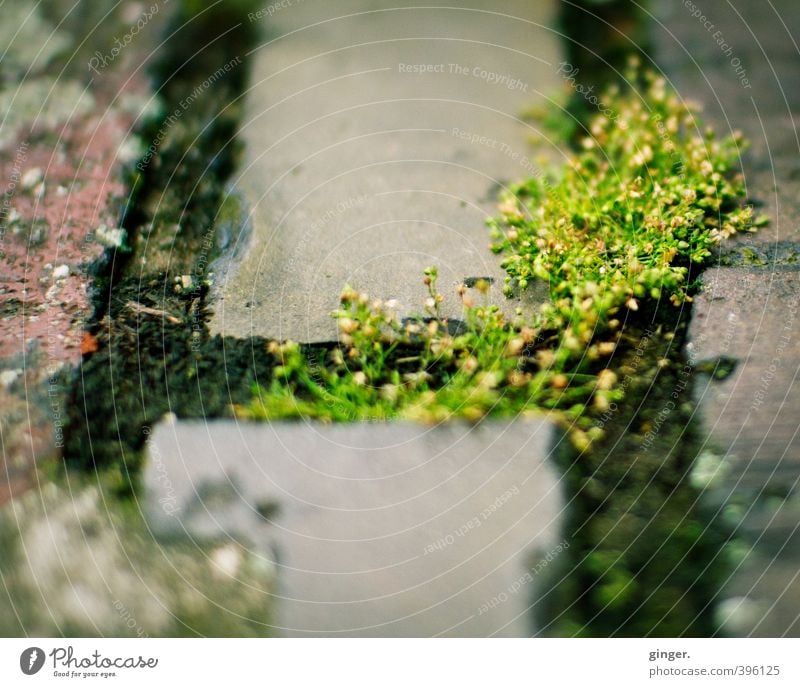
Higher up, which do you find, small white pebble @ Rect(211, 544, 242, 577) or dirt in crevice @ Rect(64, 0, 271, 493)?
dirt in crevice @ Rect(64, 0, 271, 493)

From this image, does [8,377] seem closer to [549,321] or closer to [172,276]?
[172,276]

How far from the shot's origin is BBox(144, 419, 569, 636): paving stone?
1.41 meters

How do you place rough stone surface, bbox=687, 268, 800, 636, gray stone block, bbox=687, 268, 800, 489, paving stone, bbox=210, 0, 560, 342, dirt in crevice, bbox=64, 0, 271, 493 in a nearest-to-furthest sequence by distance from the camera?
rough stone surface, bbox=687, 268, 800, 636 < gray stone block, bbox=687, 268, 800, 489 < dirt in crevice, bbox=64, 0, 271, 493 < paving stone, bbox=210, 0, 560, 342

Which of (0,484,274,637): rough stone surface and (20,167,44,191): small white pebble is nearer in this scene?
(0,484,274,637): rough stone surface

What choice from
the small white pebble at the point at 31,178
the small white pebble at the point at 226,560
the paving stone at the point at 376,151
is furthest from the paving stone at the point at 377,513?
the small white pebble at the point at 31,178

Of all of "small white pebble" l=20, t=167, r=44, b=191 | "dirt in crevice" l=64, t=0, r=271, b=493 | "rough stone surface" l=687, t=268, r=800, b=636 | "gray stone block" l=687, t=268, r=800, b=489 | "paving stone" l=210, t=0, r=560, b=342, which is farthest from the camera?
"small white pebble" l=20, t=167, r=44, b=191

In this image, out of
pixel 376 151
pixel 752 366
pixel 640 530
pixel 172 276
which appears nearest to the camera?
pixel 640 530

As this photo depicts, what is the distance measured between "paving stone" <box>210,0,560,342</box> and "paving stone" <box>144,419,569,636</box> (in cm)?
32

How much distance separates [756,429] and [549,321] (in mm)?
498

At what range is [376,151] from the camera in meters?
2.08

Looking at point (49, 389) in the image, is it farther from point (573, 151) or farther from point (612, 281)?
point (573, 151)

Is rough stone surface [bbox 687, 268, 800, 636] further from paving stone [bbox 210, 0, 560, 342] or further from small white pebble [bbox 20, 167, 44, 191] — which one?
small white pebble [bbox 20, 167, 44, 191]

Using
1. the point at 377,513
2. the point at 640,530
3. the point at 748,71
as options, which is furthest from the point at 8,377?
the point at 748,71

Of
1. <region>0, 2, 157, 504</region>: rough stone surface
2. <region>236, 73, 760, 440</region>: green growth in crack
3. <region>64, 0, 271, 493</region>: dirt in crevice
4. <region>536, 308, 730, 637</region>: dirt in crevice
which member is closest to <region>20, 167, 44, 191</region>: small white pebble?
<region>0, 2, 157, 504</region>: rough stone surface
